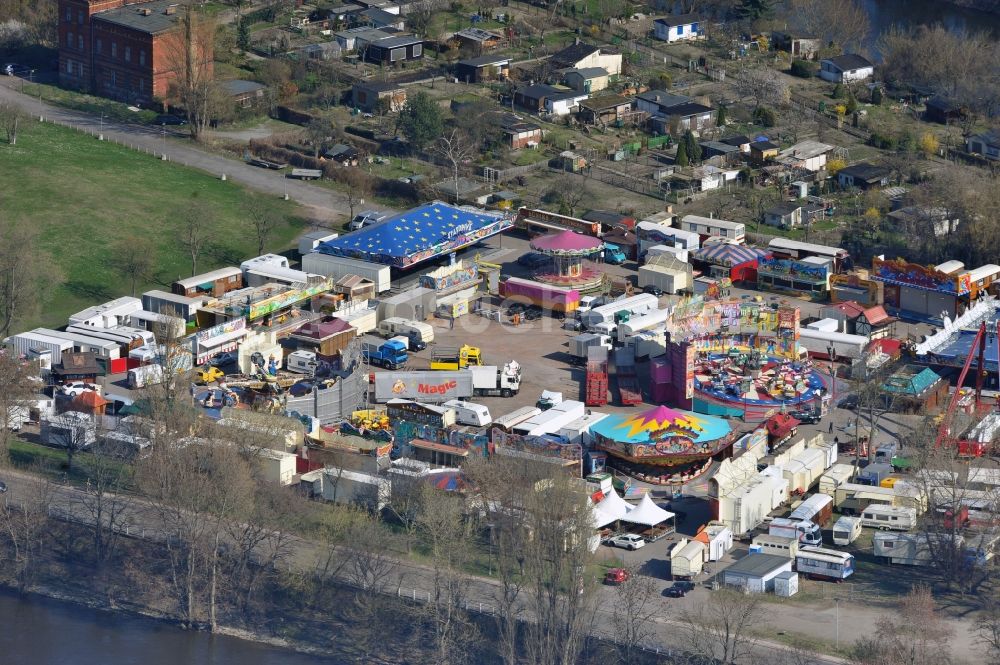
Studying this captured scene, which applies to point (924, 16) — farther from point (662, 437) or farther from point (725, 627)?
point (725, 627)

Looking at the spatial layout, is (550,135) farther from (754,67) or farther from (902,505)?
(902,505)

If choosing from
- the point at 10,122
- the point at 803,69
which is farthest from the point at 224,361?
the point at 803,69

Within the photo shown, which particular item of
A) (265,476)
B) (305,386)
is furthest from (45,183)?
(265,476)

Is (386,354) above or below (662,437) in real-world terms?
below

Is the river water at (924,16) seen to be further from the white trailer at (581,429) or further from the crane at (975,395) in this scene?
the white trailer at (581,429)

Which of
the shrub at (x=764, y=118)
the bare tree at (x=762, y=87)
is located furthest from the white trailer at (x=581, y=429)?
the bare tree at (x=762, y=87)

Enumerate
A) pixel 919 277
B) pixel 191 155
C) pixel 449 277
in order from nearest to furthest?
pixel 919 277 → pixel 449 277 → pixel 191 155

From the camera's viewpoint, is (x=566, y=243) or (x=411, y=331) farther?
(x=566, y=243)
